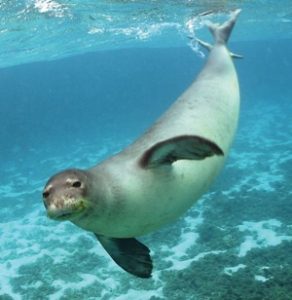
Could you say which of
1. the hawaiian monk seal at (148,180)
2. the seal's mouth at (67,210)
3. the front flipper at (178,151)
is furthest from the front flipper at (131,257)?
the seal's mouth at (67,210)

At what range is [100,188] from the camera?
2932mm

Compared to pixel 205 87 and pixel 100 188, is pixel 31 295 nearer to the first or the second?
pixel 205 87

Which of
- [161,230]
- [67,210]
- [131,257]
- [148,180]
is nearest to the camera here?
[67,210]

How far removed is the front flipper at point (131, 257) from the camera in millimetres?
3992

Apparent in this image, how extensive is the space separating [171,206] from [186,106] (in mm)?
1064

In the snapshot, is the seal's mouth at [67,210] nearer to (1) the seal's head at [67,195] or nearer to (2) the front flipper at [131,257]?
(1) the seal's head at [67,195]

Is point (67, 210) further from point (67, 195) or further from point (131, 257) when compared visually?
point (131, 257)

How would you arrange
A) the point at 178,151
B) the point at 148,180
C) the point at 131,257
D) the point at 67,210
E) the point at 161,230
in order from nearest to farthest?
the point at 67,210
the point at 178,151
the point at 148,180
the point at 131,257
the point at 161,230

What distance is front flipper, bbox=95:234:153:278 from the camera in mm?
3992

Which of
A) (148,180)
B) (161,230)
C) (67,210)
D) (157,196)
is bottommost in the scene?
(161,230)

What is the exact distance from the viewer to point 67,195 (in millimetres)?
2652

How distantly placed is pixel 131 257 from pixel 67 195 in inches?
62.8

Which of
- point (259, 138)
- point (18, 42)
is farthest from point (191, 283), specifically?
point (18, 42)

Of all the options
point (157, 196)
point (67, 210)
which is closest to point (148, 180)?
point (157, 196)
